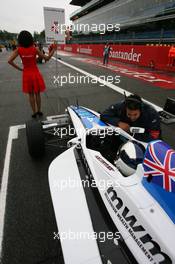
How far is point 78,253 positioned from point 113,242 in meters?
0.24

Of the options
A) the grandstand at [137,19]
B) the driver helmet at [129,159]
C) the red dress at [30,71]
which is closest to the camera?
the driver helmet at [129,159]

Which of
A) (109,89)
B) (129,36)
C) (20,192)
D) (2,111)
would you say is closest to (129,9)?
(129,36)

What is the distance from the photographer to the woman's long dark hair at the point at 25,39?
12.4 ft

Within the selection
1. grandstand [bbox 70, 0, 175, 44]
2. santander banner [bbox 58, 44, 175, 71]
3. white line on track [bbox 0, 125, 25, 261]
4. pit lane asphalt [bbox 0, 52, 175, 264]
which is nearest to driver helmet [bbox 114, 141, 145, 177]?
pit lane asphalt [bbox 0, 52, 175, 264]

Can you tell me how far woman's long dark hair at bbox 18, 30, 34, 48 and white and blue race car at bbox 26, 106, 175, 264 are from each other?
2.66m

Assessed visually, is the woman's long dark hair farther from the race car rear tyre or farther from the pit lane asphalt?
the race car rear tyre

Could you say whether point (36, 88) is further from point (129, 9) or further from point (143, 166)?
point (129, 9)

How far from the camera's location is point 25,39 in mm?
3834

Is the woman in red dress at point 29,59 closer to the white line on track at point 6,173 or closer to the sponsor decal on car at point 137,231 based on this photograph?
the white line on track at point 6,173

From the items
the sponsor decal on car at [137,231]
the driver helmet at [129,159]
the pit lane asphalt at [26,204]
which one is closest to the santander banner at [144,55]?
the pit lane asphalt at [26,204]

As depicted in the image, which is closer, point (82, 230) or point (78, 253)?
point (78, 253)

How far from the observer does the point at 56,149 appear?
339 cm

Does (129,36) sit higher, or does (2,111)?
(129,36)

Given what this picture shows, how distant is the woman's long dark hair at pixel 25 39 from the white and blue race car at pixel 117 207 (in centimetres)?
266
